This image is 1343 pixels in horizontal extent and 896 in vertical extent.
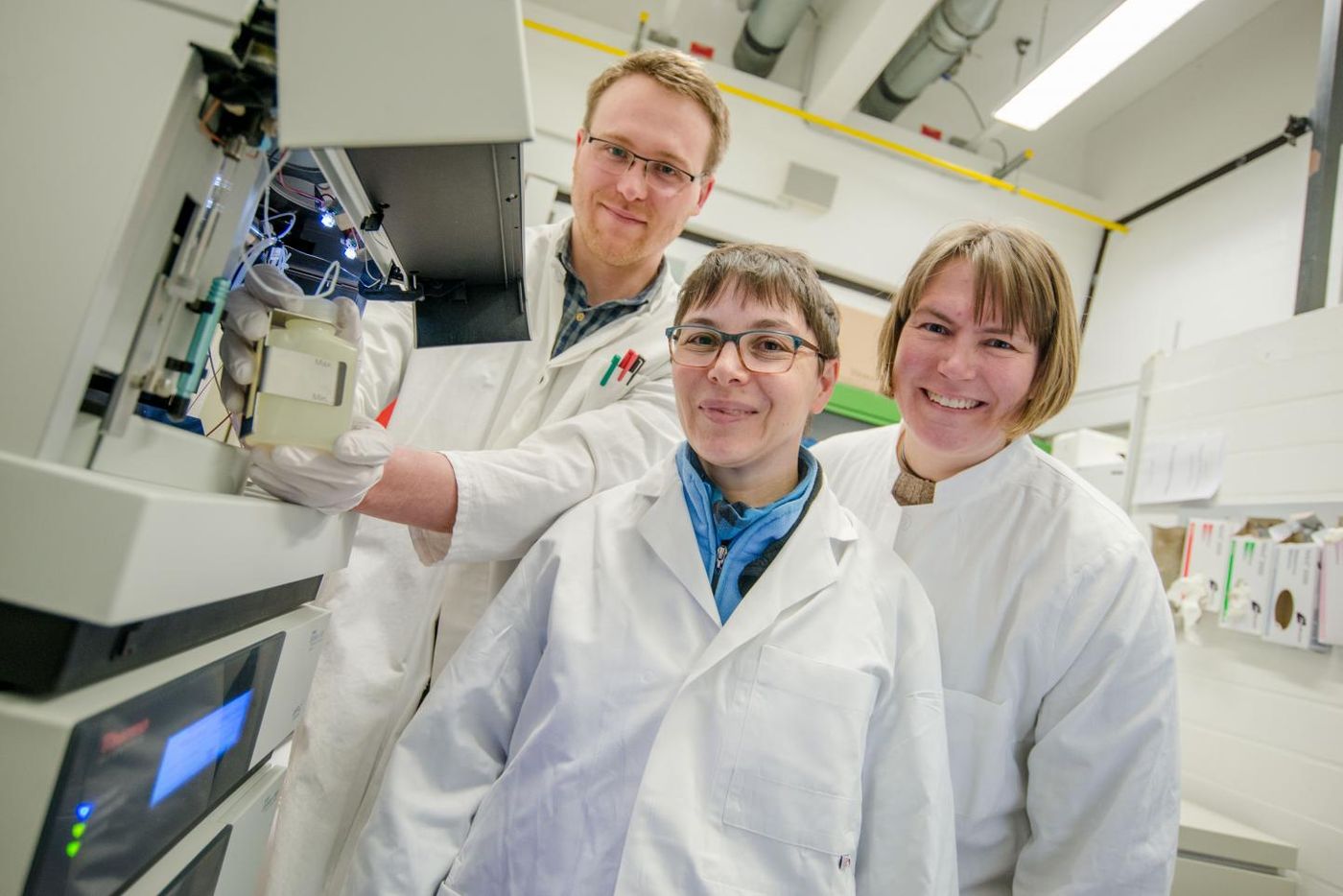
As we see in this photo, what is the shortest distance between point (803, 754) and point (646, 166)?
0.96 meters

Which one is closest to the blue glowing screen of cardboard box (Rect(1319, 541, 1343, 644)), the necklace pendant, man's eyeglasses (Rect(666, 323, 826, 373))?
man's eyeglasses (Rect(666, 323, 826, 373))

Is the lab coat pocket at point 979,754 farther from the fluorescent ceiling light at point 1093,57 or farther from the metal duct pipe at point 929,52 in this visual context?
the metal duct pipe at point 929,52

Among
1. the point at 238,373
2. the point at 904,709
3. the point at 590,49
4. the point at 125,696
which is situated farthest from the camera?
the point at 590,49

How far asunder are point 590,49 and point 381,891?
3.47 metres

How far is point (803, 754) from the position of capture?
0.92m

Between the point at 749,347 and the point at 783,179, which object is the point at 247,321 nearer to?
the point at 749,347

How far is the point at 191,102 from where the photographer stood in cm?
50

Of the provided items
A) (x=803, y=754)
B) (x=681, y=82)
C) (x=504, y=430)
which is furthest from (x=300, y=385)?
(x=681, y=82)

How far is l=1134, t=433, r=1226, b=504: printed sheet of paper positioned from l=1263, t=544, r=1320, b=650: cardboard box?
0.31 m

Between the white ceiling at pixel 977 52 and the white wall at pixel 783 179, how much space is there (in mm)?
195

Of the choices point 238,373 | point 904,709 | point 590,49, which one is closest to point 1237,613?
point 904,709

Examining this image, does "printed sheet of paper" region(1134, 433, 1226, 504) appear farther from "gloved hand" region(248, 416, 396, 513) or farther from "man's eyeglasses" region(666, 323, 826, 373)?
"gloved hand" region(248, 416, 396, 513)

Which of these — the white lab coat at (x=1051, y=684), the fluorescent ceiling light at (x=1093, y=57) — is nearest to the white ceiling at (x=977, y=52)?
the fluorescent ceiling light at (x=1093, y=57)

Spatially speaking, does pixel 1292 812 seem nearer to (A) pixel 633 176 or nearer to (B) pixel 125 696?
(A) pixel 633 176
